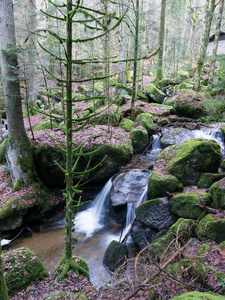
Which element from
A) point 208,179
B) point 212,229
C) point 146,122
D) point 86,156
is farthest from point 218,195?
point 146,122

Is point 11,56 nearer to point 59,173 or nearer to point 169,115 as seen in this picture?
point 59,173

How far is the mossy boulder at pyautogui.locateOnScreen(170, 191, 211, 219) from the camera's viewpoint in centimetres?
562

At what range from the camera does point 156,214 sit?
250 inches

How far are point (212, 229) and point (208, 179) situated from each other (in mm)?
2520

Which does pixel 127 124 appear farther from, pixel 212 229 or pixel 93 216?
pixel 212 229

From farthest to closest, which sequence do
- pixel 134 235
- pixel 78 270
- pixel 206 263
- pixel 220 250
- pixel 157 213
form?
pixel 134 235 < pixel 157 213 < pixel 78 270 < pixel 220 250 < pixel 206 263

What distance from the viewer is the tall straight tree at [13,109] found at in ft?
23.5

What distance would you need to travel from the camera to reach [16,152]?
8.33 m

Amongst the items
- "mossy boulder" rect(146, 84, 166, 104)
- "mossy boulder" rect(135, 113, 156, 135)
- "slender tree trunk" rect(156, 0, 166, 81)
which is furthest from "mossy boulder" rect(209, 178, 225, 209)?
"slender tree trunk" rect(156, 0, 166, 81)

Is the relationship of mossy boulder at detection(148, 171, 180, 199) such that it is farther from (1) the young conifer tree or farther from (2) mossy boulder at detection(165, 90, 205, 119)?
(2) mossy boulder at detection(165, 90, 205, 119)

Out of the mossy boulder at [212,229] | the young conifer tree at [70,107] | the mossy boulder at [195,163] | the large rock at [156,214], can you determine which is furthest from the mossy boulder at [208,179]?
the young conifer tree at [70,107]

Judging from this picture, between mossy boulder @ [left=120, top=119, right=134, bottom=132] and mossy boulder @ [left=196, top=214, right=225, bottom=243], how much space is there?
811 cm

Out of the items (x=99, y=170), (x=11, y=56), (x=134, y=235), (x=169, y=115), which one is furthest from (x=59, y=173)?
(x=169, y=115)

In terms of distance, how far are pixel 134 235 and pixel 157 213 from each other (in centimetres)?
124
